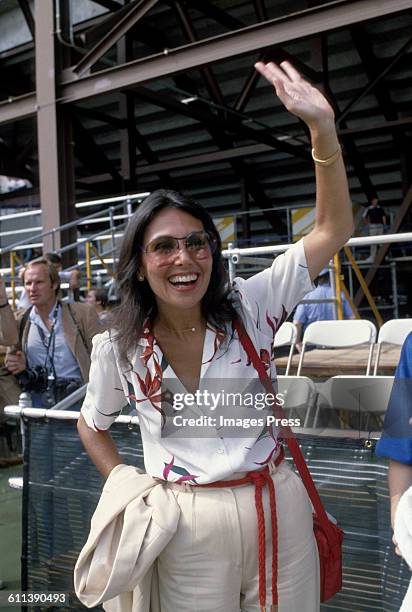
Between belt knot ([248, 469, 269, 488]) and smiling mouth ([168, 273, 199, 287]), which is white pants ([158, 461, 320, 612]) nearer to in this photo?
belt knot ([248, 469, 269, 488])

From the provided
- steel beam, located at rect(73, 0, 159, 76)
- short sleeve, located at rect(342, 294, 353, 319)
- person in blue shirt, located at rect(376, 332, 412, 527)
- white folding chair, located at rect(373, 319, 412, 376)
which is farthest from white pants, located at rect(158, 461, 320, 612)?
steel beam, located at rect(73, 0, 159, 76)

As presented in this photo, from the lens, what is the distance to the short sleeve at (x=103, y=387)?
5.06 feet

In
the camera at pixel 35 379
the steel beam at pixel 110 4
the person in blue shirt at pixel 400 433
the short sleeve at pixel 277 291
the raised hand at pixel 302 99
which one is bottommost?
the camera at pixel 35 379

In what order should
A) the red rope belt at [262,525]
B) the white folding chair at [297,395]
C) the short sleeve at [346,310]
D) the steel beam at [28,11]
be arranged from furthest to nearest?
the steel beam at [28,11] → the short sleeve at [346,310] → the white folding chair at [297,395] → the red rope belt at [262,525]

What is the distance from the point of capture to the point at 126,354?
1.51 meters

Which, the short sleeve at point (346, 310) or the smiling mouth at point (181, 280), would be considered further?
the short sleeve at point (346, 310)

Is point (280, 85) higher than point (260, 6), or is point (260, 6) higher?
point (260, 6)

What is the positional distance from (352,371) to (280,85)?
3.40m

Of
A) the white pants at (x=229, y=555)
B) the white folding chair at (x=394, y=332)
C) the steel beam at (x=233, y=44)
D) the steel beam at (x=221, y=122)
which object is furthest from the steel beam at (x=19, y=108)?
the white pants at (x=229, y=555)

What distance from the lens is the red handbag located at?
1494 millimetres

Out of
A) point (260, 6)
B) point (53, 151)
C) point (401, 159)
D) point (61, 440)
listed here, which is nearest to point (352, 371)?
point (61, 440)

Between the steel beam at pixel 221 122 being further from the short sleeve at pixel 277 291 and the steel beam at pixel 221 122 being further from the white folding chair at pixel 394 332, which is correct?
the short sleeve at pixel 277 291

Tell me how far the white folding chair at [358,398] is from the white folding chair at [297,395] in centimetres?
8

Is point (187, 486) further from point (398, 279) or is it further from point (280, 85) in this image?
point (398, 279)
